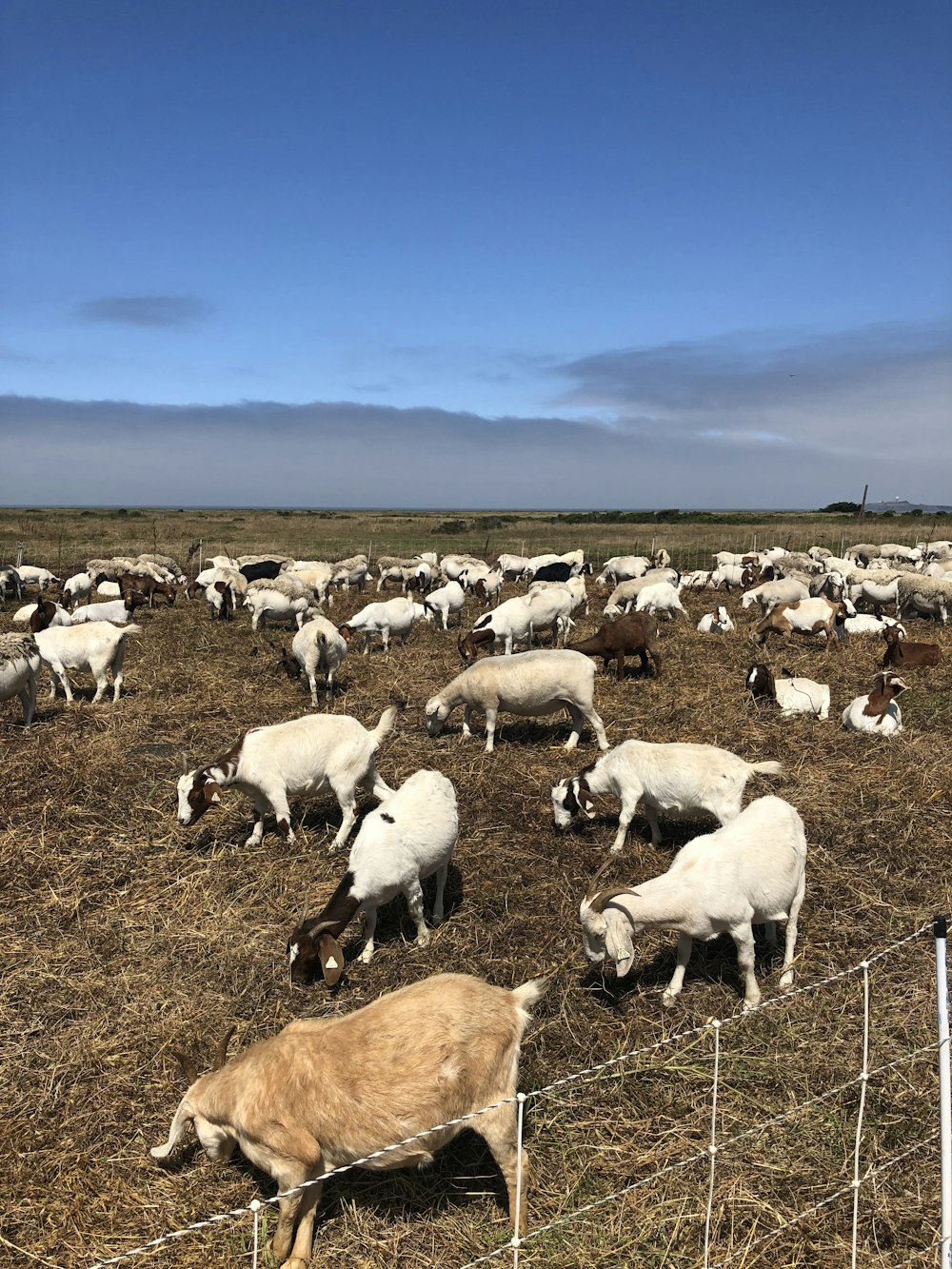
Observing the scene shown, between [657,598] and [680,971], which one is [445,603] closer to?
[657,598]

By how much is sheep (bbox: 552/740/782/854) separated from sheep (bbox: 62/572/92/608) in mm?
19176

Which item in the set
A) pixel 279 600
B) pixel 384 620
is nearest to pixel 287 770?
pixel 384 620

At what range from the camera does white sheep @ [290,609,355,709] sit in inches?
517

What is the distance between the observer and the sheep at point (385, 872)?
569 cm

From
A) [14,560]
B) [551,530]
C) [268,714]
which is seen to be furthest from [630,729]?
[551,530]

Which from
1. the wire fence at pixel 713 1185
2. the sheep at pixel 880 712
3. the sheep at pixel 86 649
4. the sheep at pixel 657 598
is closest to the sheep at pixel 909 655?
the sheep at pixel 880 712

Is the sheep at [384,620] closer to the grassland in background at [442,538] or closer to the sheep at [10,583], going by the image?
the sheep at [10,583]

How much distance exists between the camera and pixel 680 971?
588 cm

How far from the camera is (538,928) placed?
21.9 ft

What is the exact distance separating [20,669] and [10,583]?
16571 mm

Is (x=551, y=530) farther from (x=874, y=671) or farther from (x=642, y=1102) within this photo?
(x=642, y=1102)

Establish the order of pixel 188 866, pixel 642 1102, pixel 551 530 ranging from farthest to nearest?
pixel 551 530 → pixel 188 866 → pixel 642 1102

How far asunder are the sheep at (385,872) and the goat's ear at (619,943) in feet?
5.47

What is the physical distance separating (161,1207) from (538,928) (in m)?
3.38
